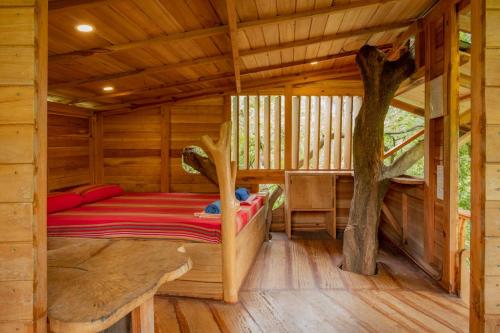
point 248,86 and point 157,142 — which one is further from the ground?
point 248,86

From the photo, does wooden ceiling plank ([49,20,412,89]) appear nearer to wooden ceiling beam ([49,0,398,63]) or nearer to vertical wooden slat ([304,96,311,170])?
wooden ceiling beam ([49,0,398,63])

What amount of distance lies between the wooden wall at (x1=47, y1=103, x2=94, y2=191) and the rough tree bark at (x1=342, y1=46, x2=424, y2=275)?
3537 millimetres

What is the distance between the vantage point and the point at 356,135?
3.70 meters

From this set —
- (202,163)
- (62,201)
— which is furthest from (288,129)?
(62,201)

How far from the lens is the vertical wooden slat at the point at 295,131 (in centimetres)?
545

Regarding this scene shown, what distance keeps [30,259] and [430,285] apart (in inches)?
127

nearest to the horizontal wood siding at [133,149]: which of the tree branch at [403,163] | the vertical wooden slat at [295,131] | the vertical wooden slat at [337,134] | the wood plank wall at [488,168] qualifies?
the vertical wooden slat at [295,131]

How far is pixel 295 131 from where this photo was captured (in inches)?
215

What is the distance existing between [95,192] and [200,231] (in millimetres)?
2021

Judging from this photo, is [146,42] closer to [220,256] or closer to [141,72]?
[141,72]

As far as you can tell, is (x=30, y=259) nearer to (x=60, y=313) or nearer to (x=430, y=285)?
(x=60, y=313)

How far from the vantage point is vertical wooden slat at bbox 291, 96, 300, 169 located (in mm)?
5445

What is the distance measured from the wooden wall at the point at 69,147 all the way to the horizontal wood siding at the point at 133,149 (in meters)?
0.27

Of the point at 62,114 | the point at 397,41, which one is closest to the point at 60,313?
the point at 62,114
